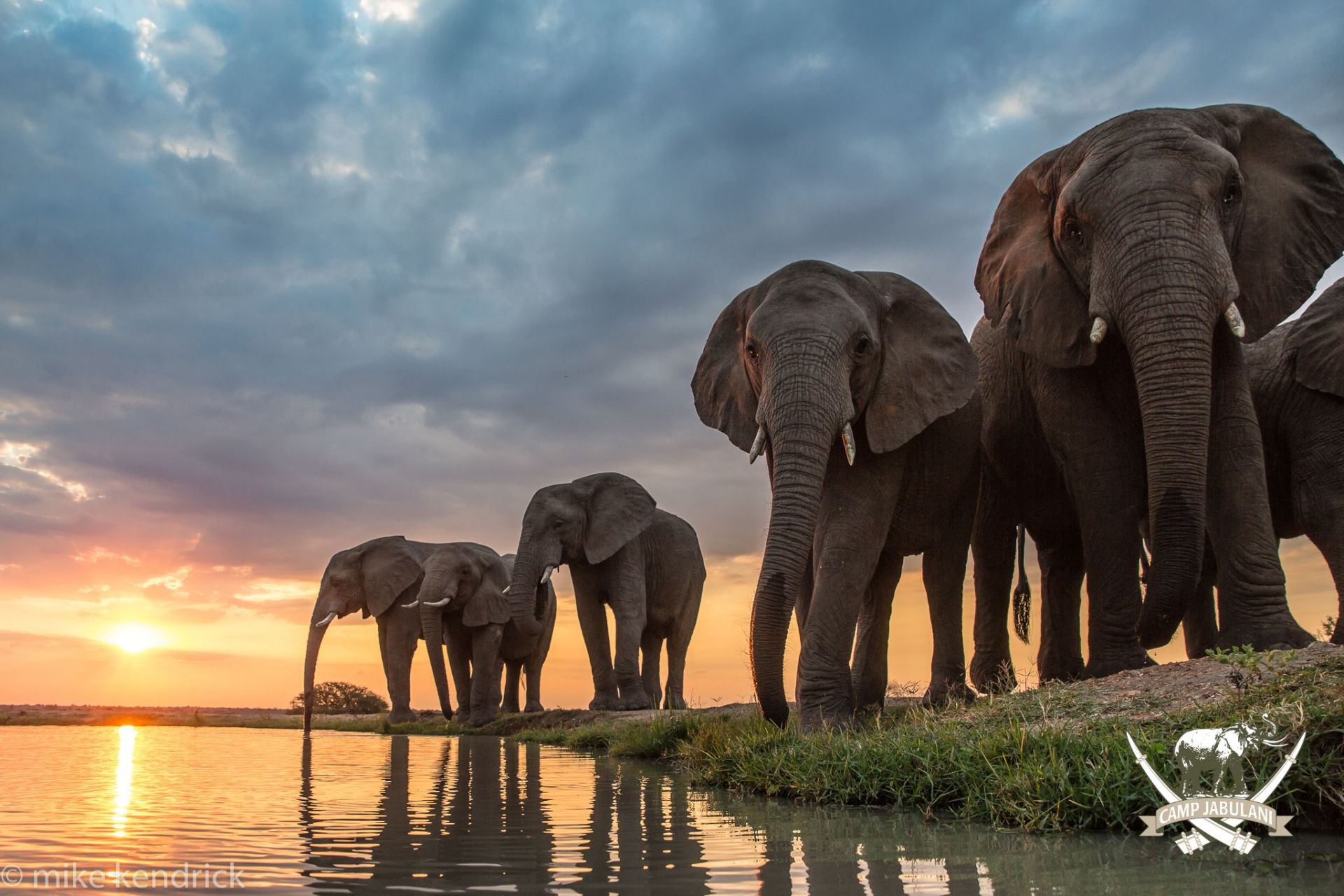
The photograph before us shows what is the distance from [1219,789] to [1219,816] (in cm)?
18

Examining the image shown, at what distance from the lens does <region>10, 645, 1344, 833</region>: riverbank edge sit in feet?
16.2

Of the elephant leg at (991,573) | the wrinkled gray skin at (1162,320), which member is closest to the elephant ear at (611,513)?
the elephant leg at (991,573)

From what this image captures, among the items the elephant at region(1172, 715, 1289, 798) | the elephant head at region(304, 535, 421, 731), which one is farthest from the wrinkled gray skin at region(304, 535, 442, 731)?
the elephant at region(1172, 715, 1289, 798)

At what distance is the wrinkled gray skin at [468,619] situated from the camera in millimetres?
23703

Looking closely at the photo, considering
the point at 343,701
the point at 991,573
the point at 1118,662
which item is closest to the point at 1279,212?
the point at 1118,662

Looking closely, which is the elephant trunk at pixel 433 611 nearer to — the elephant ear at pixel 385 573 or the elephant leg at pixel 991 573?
the elephant ear at pixel 385 573

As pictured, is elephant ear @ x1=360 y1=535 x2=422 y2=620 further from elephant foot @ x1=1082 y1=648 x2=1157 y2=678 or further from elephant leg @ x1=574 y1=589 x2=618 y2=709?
elephant foot @ x1=1082 y1=648 x2=1157 y2=678

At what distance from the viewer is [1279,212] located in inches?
375

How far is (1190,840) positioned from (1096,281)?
543 cm

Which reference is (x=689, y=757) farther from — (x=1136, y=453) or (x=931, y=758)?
(x=1136, y=453)

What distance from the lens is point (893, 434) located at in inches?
371

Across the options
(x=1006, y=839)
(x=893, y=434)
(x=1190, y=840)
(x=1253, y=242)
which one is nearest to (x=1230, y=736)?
(x=1190, y=840)

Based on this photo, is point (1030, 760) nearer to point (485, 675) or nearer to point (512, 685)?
point (485, 675)

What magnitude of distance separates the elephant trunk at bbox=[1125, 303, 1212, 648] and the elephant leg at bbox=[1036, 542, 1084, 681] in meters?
4.42
